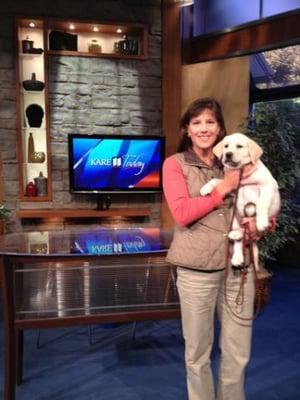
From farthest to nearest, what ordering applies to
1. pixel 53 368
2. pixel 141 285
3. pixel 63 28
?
1. pixel 63 28
2. pixel 53 368
3. pixel 141 285

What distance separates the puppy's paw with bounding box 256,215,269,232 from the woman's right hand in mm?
139

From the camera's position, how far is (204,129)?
158 cm

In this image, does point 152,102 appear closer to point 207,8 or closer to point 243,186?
point 207,8

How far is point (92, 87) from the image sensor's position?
178 inches

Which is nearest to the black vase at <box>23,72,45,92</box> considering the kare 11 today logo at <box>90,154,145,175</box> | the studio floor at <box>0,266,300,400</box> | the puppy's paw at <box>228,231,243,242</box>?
the kare 11 today logo at <box>90,154,145,175</box>

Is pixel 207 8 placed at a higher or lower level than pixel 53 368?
higher

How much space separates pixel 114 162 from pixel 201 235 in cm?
302

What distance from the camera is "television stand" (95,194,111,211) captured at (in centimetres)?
453

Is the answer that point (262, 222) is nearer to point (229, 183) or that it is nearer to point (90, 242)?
point (229, 183)

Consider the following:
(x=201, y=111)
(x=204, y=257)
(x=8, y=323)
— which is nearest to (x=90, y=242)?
(x=8, y=323)

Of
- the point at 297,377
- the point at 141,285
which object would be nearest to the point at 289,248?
the point at 297,377

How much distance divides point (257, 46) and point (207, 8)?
944 mm

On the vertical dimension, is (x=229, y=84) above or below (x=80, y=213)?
above

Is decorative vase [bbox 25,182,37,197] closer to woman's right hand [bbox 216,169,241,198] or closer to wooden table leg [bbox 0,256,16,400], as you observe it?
wooden table leg [bbox 0,256,16,400]
